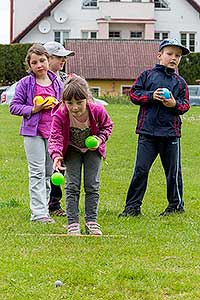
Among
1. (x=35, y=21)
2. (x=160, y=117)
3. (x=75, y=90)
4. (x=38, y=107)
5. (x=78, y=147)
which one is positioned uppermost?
(x=35, y=21)

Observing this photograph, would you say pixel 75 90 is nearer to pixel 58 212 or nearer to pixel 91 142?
pixel 91 142

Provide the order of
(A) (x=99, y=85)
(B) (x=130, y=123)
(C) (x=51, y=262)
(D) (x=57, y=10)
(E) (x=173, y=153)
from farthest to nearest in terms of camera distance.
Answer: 1. (D) (x=57, y=10)
2. (A) (x=99, y=85)
3. (B) (x=130, y=123)
4. (E) (x=173, y=153)
5. (C) (x=51, y=262)

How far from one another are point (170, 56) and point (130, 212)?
72.0 inches

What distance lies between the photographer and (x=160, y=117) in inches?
368

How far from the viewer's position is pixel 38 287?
6.24m

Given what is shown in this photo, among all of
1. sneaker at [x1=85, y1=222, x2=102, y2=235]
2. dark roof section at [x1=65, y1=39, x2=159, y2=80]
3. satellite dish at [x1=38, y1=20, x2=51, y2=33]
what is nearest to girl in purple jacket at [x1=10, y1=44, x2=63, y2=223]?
sneaker at [x1=85, y1=222, x2=102, y2=235]

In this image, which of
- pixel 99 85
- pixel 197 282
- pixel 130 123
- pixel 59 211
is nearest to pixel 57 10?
pixel 99 85

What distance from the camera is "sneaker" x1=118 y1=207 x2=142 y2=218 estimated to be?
945 centimetres

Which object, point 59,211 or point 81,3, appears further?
point 81,3

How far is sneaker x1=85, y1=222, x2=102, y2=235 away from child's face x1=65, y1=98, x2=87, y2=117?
1.15m

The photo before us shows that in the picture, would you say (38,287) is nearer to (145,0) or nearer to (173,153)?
(173,153)

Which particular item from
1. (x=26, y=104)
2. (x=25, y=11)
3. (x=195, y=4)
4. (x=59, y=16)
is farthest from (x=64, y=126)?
(x=25, y=11)

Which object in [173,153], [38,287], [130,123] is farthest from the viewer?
[130,123]

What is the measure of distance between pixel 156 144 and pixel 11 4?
46.0 metres
